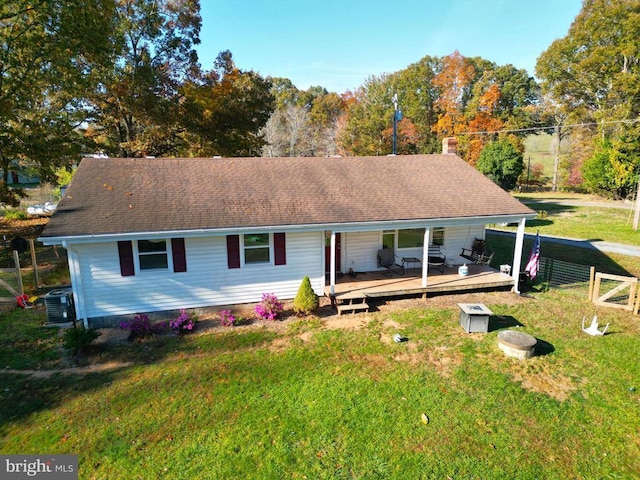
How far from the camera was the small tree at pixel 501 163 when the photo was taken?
3134 cm

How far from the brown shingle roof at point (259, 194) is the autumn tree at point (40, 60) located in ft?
25.0

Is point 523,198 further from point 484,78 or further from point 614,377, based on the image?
point 614,377

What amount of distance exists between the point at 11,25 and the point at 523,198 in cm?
4052

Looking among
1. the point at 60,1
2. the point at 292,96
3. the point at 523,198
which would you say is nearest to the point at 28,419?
the point at 60,1

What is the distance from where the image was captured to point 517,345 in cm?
848

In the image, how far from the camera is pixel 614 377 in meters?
7.82

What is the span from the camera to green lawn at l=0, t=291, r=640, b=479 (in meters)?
5.64

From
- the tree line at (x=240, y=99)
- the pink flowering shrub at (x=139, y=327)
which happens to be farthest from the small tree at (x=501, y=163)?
the pink flowering shrub at (x=139, y=327)

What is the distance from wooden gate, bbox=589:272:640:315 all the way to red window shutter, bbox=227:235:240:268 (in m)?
11.2

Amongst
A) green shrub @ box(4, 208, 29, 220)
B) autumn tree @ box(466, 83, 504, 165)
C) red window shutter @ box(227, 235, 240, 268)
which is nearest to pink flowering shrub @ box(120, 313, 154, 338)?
red window shutter @ box(227, 235, 240, 268)

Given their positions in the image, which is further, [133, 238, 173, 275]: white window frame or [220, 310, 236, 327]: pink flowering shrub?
[133, 238, 173, 275]: white window frame

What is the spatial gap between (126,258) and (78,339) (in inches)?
99.6

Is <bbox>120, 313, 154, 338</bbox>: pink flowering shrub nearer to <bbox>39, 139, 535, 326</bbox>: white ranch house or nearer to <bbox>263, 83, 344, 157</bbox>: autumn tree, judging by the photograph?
<bbox>39, 139, 535, 326</bbox>: white ranch house

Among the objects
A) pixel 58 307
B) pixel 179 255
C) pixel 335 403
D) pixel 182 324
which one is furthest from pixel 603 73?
pixel 58 307
